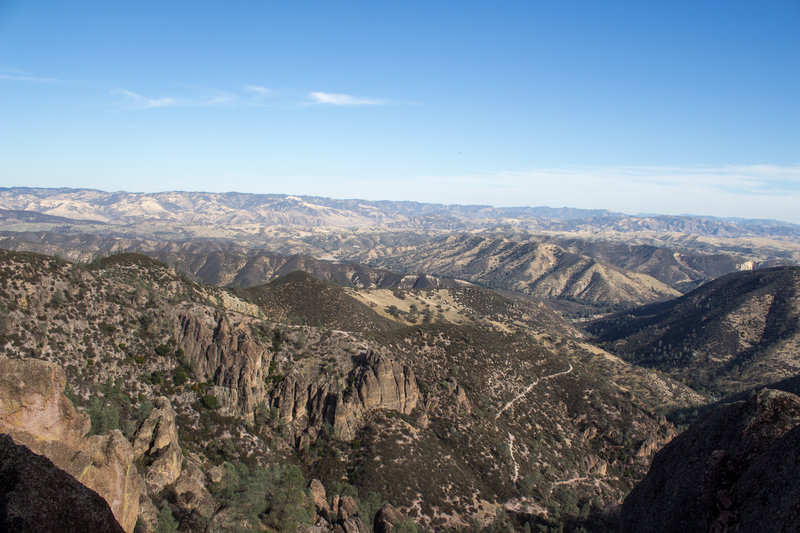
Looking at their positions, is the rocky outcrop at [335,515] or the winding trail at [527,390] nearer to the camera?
the rocky outcrop at [335,515]

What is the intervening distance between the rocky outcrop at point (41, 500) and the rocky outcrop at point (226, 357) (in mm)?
52325

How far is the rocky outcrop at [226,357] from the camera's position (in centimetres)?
6750

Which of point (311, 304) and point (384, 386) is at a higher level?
point (311, 304)

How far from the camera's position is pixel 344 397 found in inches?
2955

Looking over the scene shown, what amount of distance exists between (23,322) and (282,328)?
38.5 m

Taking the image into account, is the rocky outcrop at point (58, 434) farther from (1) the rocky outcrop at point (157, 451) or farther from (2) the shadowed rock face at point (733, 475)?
(2) the shadowed rock face at point (733, 475)

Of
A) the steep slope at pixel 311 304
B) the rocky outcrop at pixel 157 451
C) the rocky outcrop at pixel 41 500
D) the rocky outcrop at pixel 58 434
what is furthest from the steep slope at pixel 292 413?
the steep slope at pixel 311 304

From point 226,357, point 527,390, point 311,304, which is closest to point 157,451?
point 226,357

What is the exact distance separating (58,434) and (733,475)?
40.9 m

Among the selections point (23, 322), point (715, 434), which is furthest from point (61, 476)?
point (23, 322)

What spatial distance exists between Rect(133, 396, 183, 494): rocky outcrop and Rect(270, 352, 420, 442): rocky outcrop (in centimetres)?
2807

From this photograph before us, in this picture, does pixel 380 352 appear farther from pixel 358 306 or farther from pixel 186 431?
pixel 358 306

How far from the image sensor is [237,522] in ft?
123

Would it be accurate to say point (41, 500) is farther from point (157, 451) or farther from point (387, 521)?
point (387, 521)
